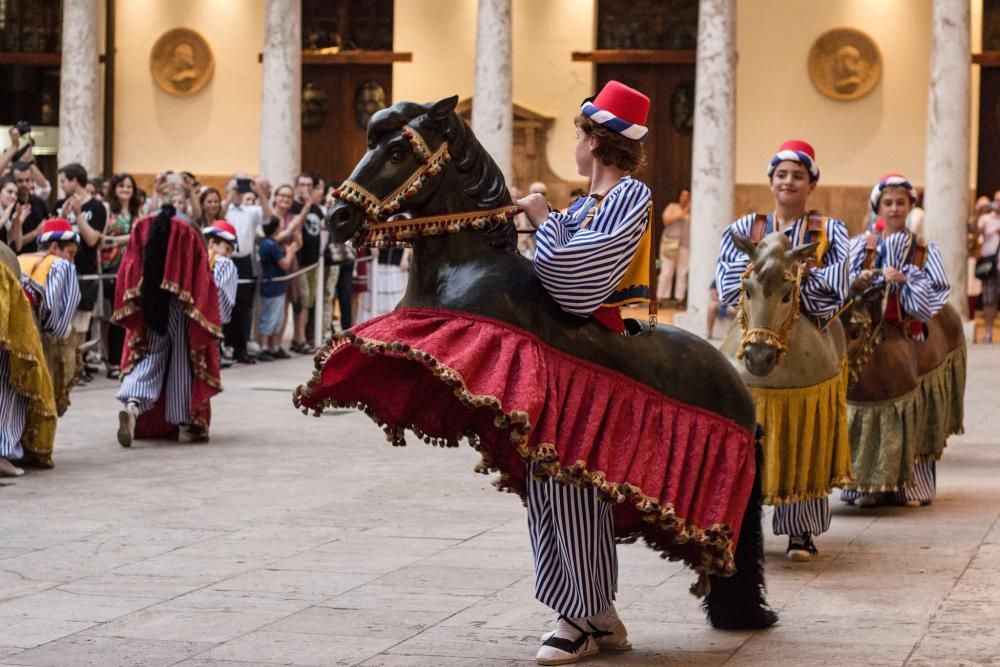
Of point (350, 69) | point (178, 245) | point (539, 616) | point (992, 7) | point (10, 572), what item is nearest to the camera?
point (539, 616)

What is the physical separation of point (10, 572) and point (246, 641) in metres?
1.90

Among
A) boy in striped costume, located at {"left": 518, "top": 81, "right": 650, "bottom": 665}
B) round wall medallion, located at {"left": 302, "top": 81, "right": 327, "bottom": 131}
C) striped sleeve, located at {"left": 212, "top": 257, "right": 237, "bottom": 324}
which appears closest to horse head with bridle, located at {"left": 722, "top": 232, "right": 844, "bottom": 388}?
boy in striped costume, located at {"left": 518, "top": 81, "right": 650, "bottom": 665}

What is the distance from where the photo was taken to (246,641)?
6.18 metres

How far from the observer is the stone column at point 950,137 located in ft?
75.8

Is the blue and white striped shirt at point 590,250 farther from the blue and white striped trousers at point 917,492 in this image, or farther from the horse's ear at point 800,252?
the blue and white striped trousers at point 917,492

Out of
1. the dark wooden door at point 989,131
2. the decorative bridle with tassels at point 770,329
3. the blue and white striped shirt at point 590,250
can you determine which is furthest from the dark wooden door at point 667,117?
the blue and white striped shirt at point 590,250

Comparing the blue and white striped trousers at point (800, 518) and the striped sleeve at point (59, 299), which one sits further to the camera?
the striped sleeve at point (59, 299)

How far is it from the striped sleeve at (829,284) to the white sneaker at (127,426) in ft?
18.6

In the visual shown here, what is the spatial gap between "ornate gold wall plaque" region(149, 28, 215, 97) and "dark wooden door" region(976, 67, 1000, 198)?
12186mm

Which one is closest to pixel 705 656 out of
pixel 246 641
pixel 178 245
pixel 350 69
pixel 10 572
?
pixel 246 641

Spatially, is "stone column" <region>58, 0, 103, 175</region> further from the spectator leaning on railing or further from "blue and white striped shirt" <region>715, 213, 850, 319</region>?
"blue and white striped shirt" <region>715, 213, 850, 319</region>

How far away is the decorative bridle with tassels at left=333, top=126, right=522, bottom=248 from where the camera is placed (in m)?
5.40

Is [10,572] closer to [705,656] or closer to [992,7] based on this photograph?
[705,656]

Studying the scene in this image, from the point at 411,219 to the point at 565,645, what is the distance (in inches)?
57.3
